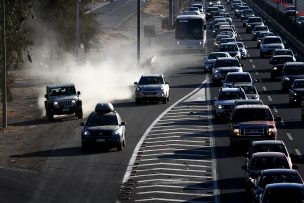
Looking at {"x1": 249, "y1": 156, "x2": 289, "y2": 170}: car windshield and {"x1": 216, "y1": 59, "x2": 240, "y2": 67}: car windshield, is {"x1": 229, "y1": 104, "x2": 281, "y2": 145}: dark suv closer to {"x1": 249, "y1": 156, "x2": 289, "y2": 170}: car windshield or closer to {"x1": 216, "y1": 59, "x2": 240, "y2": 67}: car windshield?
{"x1": 249, "y1": 156, "x2": 289, "y2": 170}: car windshield

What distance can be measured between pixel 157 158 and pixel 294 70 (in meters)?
26.1

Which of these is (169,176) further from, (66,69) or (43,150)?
(66,69)

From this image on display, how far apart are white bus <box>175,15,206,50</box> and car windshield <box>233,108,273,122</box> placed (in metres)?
55.6

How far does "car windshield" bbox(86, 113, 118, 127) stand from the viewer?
1672 inches

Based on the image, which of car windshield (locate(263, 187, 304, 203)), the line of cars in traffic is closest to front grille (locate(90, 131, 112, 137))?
the line of cars in traffic

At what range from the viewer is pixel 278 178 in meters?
28.9

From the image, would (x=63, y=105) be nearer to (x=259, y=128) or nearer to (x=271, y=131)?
(x=259, y=128)

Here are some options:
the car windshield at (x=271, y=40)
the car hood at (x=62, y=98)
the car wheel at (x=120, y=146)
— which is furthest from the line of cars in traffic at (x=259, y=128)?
the car windshield at (x=271, y=40)

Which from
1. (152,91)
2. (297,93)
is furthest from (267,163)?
(152,91)

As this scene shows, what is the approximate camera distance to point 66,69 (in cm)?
8612

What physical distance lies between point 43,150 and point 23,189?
31.7 ft

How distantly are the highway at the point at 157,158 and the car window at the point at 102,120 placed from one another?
1.02m

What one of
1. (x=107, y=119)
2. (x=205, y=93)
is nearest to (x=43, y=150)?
(x=107, y=119)

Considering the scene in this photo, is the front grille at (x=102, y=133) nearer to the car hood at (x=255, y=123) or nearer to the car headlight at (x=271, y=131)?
the car hood at (x=255, y=123)
